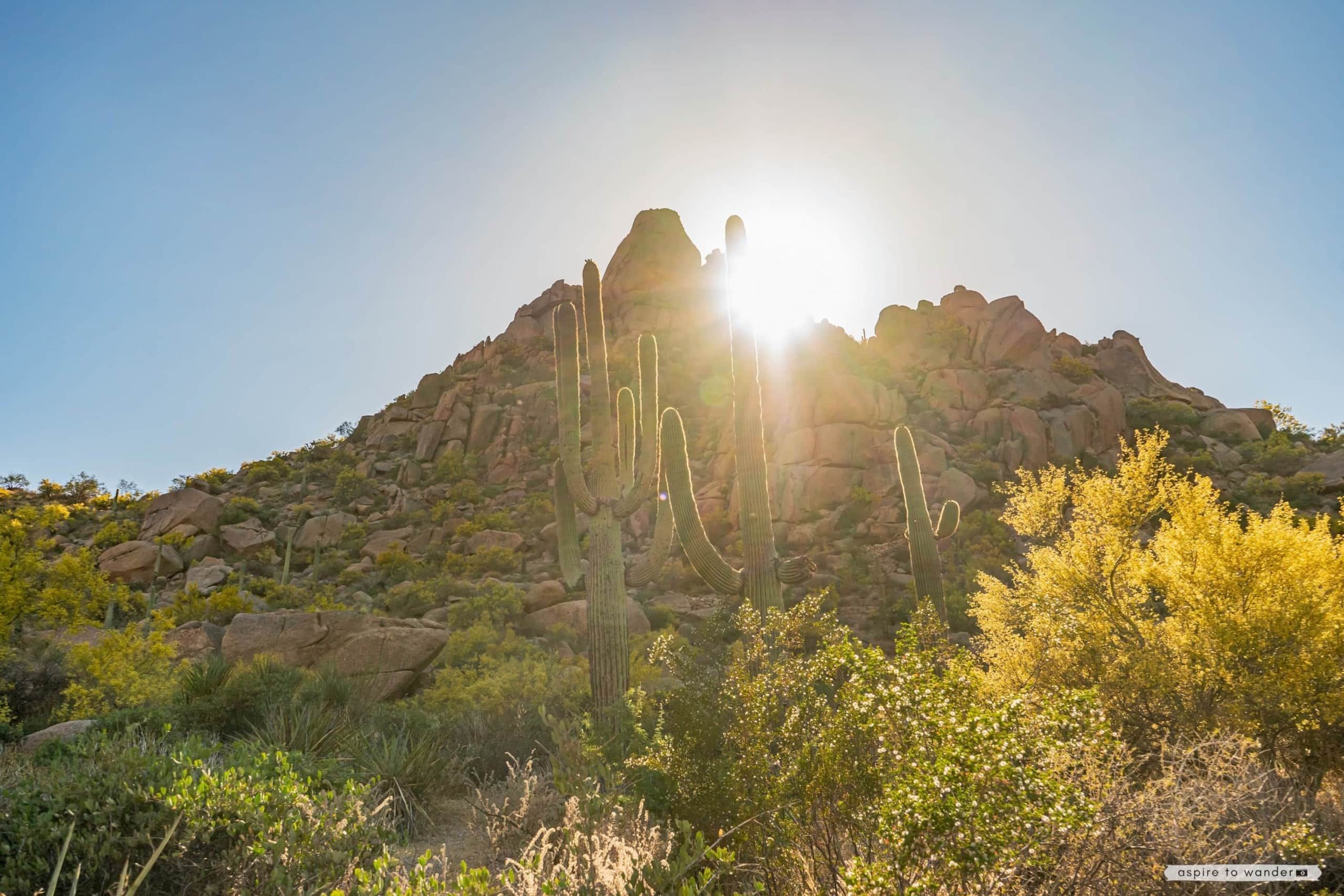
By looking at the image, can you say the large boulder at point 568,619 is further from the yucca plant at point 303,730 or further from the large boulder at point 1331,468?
the large boulder at point 1331,468

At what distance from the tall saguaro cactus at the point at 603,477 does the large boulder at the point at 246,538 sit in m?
20.8

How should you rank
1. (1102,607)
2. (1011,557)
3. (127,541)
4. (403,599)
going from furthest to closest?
(127,541) → (1011,557) → (403,599) → (1102,607)

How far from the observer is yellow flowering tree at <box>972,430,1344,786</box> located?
660 cm

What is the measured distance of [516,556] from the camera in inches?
949

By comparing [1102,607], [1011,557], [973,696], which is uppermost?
[973,696]

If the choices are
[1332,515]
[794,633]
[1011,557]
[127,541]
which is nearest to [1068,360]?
[1332,515]

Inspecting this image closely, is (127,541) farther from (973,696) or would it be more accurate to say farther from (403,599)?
(973,696)

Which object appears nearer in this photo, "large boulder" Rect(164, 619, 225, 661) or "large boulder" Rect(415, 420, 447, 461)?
"large boulder" Rect(164, 619, 225, 661)

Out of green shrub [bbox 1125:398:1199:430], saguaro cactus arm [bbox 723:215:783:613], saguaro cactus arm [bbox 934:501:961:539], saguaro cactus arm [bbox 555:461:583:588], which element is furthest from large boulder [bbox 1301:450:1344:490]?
saguaro cactus arm [bbox 555:461:583:588]

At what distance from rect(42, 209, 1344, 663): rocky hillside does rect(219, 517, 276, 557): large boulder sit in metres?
0.08

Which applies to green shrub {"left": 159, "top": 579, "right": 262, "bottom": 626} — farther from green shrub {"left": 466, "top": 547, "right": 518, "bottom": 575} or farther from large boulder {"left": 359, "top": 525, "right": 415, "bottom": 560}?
large boulder {"left": 359, "top": 525, "right": 415, "bottom": 560}

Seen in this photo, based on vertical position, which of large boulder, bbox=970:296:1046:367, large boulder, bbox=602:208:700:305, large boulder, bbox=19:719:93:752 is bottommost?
large boulder, bbox=19:719:93:752

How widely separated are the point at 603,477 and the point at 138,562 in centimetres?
2371

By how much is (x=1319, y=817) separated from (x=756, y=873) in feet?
14.7
